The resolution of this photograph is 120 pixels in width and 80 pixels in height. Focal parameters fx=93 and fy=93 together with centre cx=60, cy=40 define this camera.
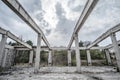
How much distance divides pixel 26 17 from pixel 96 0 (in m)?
4.85

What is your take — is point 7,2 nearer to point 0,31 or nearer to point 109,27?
point 0,31

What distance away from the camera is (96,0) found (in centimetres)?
509

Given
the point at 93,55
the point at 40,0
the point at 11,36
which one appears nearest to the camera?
the point at 40,0

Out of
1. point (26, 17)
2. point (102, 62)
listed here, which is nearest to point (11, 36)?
point (26, 17)

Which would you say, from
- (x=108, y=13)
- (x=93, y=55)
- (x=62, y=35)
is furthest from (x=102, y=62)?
(x=108, y=13)

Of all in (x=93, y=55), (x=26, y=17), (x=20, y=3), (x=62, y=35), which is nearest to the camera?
(x=20, y=3)

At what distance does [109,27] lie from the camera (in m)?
10.2

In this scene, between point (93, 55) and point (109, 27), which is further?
point (93, 55)

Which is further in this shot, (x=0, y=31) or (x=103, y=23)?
(x=103, y=23)

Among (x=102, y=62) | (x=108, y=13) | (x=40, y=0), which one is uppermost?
(x=40, y=0)

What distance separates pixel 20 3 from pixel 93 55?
22.2 metres

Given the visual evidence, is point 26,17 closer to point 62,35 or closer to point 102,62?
point 62,35

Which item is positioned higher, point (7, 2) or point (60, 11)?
point (60, 11)

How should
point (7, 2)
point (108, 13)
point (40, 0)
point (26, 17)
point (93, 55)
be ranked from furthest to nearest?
point (93, 55)
point (108, 13)
point (40, 0)
point (26, 17)
point (7, 2)
